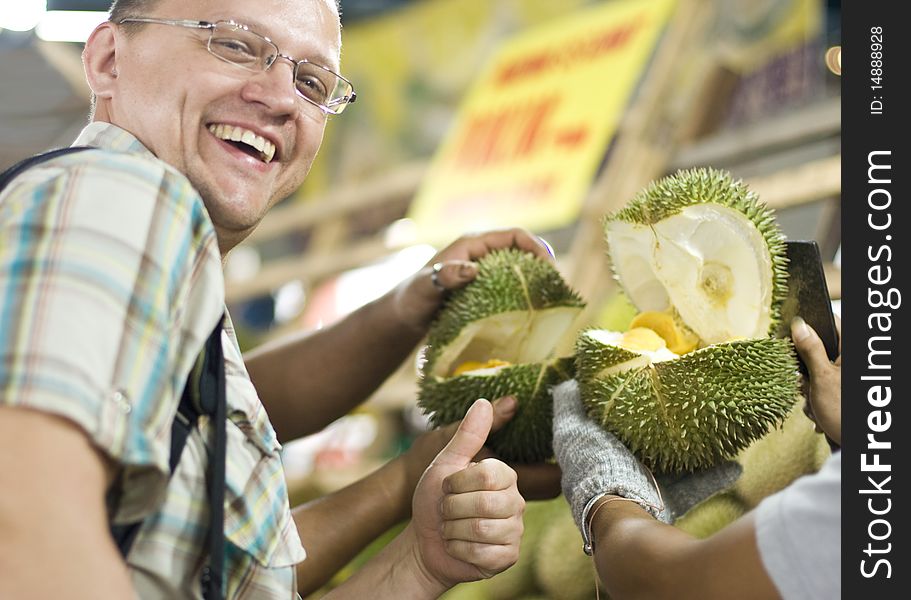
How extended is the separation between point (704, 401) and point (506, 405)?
337mm

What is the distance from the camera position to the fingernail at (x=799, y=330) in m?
1.12

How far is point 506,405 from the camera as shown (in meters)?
1.33

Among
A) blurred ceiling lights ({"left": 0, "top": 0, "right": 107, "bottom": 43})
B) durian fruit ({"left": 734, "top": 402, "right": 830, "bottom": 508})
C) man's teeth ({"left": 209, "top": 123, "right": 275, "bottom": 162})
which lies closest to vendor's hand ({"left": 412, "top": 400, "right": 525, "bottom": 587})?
durian fruit ({"left": 734, "top": 402, "right": 830, "bottom": 508})

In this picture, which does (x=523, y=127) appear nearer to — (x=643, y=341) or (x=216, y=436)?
(x=643, y=341)

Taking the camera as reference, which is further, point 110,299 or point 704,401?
point 704,401

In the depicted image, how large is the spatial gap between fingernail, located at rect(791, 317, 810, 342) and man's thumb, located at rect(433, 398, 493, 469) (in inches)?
15.6

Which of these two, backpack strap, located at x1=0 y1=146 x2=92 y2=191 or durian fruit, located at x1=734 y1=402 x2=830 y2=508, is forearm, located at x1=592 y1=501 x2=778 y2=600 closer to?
durian fruit, located at x1=734 y1=402 x2=830 y2=508

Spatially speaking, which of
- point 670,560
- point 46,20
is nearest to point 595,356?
point 670,560

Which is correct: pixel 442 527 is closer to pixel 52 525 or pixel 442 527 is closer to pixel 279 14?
pixel 52 525

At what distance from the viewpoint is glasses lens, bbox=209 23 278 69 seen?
1.21 m

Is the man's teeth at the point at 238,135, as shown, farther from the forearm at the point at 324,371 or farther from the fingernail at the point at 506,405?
the forearm at the point at 324,371

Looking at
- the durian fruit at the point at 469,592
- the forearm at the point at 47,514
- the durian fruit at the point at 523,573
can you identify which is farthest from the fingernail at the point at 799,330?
the forearm at the point at 47,514

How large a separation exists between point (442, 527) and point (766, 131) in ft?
6.19
